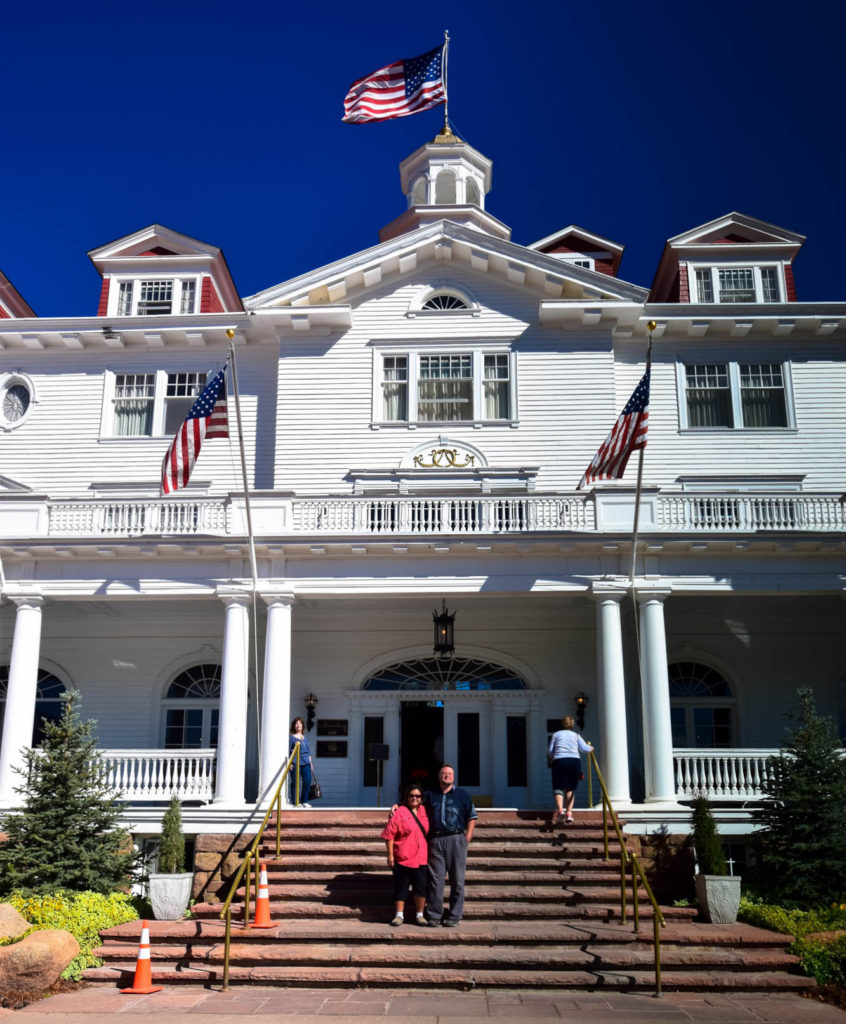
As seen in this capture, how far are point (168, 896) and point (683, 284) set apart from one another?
17.5 m

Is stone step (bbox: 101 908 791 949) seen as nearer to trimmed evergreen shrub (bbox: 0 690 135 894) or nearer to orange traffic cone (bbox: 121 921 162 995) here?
orange traffic cone (bbox: 121 921 162 995)

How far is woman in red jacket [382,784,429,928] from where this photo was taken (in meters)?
13.3

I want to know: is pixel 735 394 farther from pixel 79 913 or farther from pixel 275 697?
pixel 79 913

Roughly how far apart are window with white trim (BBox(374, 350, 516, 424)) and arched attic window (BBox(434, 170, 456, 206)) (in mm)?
7087

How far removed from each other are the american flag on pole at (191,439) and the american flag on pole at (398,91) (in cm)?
1169

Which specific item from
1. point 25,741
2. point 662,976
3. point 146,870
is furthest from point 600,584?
point 25,741

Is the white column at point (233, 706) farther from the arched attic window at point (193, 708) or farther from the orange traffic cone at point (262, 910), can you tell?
the orange traffic cone at point (262, 910)

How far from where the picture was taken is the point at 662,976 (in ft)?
38.9

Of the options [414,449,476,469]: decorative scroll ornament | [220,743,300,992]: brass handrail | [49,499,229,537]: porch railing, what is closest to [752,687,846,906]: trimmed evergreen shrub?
[220,743,300,992]: brass handrail

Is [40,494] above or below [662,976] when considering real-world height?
above

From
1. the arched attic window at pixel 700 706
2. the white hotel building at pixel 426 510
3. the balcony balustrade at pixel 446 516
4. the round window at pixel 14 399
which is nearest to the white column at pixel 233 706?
the white hotel building at pixel 426 510

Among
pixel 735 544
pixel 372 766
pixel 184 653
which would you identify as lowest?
pixel 372 766

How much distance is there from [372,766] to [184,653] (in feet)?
15.6

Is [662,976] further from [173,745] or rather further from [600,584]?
[173,745]
